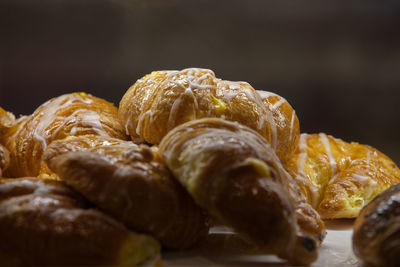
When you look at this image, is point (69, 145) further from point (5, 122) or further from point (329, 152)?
point (329, 152)

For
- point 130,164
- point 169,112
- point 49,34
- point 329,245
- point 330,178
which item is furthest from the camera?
point 49,34

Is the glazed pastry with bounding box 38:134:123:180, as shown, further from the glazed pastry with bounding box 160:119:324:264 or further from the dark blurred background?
the dark blurred background

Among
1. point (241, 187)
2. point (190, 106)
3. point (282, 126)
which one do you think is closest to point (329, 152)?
point (282, 126)

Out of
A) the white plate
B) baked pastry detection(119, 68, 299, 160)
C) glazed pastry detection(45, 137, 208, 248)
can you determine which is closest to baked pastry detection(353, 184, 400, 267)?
the white plate

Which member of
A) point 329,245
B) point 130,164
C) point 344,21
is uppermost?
point 344,21

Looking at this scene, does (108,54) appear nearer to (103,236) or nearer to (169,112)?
(169,112)

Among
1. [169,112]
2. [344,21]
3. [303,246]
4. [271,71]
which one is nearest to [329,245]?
[303,246]
